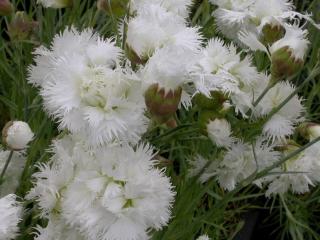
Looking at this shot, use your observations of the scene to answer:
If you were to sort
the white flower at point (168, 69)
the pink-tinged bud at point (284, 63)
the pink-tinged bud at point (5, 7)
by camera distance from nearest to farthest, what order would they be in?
the white flower at point (168, 69) < the pink-tinged bud at point (284, 63) < the pink-tinged bud at point (5, 7)

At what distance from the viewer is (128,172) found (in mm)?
565

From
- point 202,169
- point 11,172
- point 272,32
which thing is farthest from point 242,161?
point 11,172

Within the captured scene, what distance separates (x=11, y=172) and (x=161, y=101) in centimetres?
26

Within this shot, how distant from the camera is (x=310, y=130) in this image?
2.53ft

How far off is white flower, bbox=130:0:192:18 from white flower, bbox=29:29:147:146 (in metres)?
0.13

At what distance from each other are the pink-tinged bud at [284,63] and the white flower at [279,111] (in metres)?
0.06

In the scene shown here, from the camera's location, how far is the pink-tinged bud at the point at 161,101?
0.56 meters

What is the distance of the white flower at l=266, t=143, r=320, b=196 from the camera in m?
0.77

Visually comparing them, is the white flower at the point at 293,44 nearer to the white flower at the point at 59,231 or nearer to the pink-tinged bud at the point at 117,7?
the pink-tinged bud at the point at 117,7

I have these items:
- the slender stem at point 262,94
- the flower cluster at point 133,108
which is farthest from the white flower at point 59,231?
the slender stem at point 262,94

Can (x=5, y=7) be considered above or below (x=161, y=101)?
below

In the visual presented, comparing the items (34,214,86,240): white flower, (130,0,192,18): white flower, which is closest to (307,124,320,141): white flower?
(130,0,192,18): white flower

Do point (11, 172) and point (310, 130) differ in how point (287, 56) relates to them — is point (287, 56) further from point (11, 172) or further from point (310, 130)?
point (11, 172)

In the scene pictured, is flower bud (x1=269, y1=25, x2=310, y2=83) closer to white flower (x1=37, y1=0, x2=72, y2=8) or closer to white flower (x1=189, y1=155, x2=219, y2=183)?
white flower (x1=189, y1=155, x2=219, y2=183)
